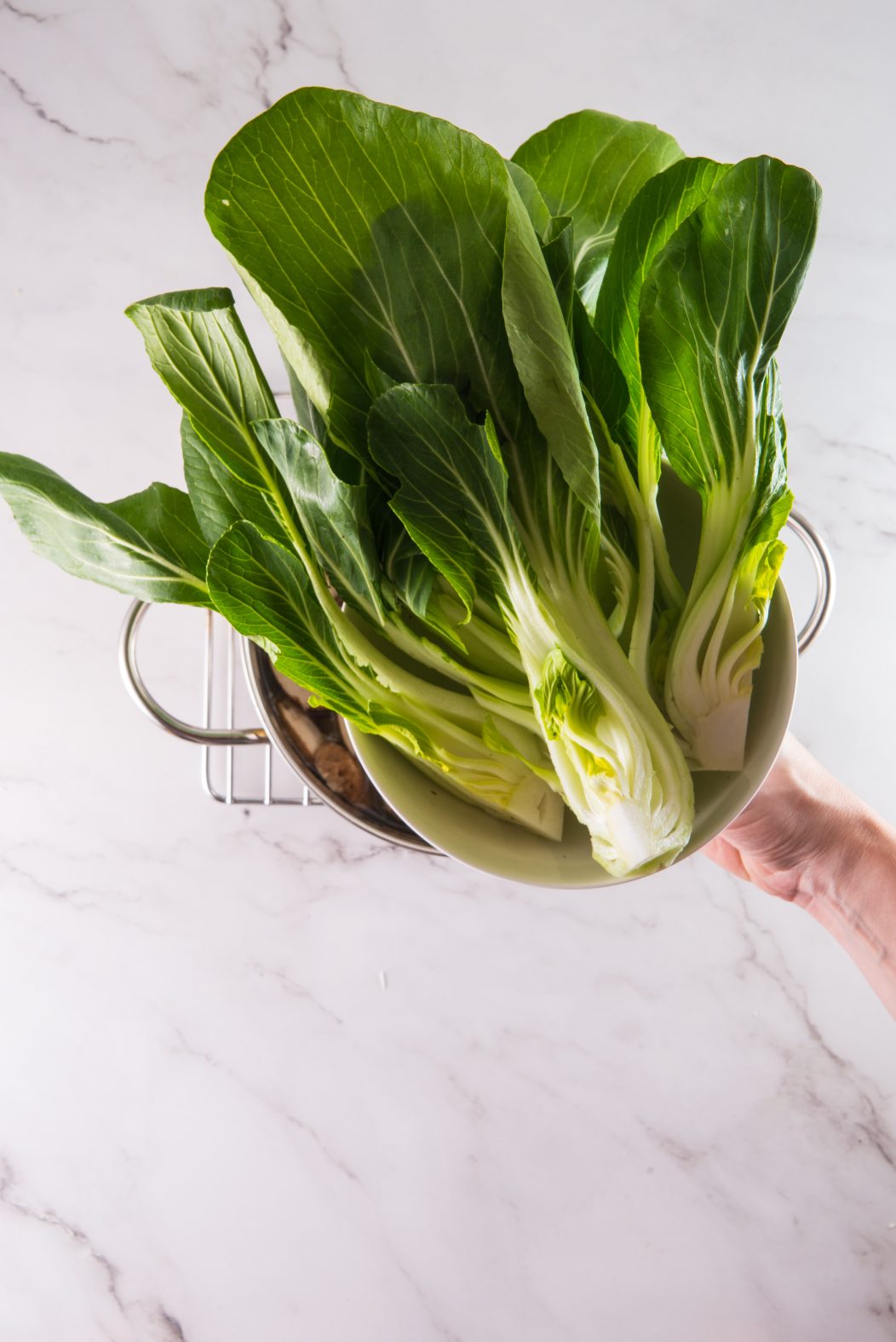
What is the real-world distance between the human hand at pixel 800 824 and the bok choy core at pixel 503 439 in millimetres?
237

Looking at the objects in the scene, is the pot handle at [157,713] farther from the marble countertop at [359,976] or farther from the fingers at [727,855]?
the fingers at [727,855]

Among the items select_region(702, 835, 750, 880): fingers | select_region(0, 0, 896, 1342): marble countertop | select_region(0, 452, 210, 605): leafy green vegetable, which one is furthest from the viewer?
select_region(0, 0, 896, 1342): marble countertop

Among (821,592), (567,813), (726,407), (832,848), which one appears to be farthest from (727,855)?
(726,407)

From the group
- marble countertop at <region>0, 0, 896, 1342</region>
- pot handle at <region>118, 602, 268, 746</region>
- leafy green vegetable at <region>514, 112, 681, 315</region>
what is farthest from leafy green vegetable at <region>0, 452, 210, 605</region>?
marble countertop at <region>0, 0, 896, 1342</region>

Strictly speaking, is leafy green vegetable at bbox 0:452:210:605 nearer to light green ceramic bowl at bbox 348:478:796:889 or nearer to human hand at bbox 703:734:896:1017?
light green ceramic bowl at bbox 348:478:796:889

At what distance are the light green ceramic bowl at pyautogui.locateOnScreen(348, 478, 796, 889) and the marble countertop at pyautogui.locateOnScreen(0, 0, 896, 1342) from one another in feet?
1.29

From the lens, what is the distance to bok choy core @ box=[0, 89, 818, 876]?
0.34 m

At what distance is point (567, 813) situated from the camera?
463 millimetres

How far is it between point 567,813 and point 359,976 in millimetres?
441

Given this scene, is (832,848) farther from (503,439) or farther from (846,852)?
(503,439)

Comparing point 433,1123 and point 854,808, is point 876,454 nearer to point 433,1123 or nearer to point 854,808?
point 854,808

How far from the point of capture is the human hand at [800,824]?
63 centimetres

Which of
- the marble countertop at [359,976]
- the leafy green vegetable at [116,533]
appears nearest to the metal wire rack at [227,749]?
the marble countertop at [359,976]

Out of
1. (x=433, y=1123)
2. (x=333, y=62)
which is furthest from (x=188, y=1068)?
(x=333, y=62)
